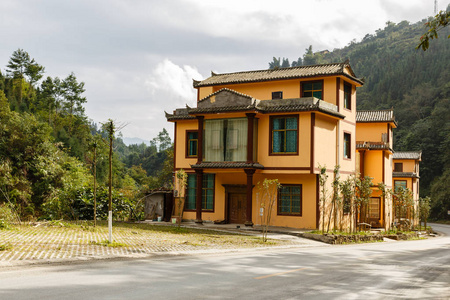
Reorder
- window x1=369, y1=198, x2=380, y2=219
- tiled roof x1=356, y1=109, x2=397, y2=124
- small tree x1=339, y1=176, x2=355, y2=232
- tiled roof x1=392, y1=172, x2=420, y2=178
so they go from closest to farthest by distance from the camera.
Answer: small tree x1=339, y1=176, x2=355, y2=232, window x1=369, y1=198, x2=380, y2=219, tiled roof x1=356, y1=109, x2=397, y2=124, tiled roof x1=392, y1=172, x2=420, y2=178

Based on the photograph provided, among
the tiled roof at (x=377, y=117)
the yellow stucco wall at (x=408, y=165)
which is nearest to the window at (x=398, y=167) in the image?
the yellow stucco wall at (x=408, y=165)

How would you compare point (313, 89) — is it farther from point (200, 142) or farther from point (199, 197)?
point (199, 197)

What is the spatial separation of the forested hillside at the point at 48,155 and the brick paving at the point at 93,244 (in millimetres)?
3596

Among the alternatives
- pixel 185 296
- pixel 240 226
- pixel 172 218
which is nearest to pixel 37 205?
pixel 172 218

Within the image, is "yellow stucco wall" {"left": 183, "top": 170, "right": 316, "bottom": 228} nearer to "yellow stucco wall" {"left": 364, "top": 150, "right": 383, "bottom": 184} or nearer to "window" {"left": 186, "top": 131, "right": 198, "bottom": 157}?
"window" {"left": 186, "top": 131, "right": 198, "bottom": 157}

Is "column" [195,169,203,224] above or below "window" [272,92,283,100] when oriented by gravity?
below

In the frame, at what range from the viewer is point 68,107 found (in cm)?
7906

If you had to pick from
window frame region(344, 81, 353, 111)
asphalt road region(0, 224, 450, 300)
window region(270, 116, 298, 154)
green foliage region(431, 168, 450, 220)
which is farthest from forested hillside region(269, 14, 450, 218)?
asphalt road region(0, 224, 450, 300)

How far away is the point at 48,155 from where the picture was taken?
1756 inches

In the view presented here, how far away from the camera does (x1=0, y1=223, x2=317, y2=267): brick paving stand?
13055 millimetres

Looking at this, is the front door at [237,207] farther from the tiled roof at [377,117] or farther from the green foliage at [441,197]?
the green foliage at [441,197]

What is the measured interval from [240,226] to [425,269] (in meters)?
15.3

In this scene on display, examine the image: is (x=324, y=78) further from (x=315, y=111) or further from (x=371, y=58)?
(x=371, y=58)

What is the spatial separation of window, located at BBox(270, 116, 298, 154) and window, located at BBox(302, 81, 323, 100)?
3.81 m
